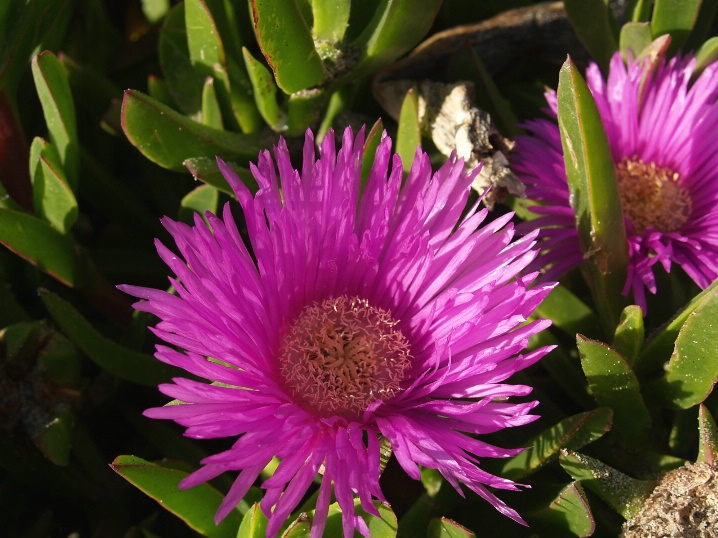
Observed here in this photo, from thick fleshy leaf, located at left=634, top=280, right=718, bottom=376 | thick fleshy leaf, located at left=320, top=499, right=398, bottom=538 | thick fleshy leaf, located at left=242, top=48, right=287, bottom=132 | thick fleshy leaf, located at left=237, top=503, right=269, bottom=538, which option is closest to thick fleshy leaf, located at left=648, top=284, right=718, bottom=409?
thick fleshy leaf, located at left=634, top=280, right=718, bottom=376

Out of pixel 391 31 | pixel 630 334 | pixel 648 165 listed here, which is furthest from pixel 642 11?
pixel 630 334

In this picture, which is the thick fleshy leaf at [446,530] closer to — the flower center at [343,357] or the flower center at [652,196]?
the flower center at [343,357]

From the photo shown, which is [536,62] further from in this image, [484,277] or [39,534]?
[39,534]

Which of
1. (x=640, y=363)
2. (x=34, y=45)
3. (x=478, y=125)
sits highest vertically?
(x=34, y=45)

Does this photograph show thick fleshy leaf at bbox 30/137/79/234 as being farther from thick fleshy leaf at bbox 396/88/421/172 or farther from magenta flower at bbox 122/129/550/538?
thick fleshy leaf at bbox 396/88/421/172

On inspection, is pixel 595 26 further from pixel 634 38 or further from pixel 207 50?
pixel 207 50

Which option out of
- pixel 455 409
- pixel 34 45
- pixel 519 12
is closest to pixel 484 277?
pixel 455 409
